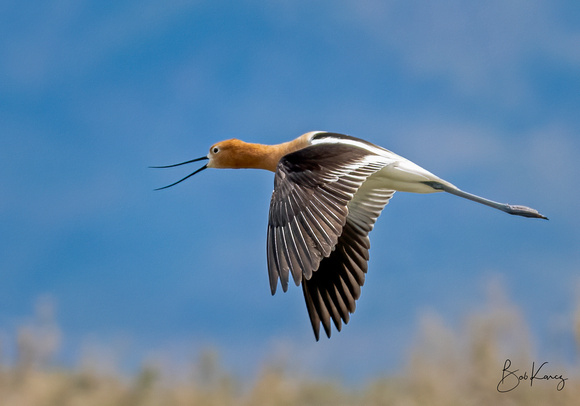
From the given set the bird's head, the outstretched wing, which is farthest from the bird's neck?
the outstretched wing

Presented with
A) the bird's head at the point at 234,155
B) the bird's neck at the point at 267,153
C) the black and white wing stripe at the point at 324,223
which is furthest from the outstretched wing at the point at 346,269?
the bird's head at the point at 234,155

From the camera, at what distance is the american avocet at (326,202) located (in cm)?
452

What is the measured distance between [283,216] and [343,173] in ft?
1.79

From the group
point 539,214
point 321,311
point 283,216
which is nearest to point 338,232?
point 283,216

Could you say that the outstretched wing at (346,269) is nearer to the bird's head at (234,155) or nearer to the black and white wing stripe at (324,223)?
the black and white wing stripe at (324,223)

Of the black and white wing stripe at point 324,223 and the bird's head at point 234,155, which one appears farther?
the bird's head at point 234,155

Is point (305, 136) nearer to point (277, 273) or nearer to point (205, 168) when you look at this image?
point (205, 168)

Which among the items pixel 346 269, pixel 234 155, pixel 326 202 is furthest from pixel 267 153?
pixel 326 202

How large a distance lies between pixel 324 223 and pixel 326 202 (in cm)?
18

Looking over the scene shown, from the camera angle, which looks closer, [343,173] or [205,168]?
[343,173]

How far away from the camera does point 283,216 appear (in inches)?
185

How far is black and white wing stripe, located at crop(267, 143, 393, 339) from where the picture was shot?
448cm

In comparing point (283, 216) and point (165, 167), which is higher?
point (165, 167)

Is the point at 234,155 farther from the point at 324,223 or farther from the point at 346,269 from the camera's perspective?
the point at 324,223
